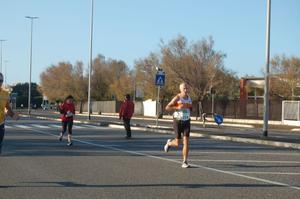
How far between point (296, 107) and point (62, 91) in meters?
54.8

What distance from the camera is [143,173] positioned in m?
11.5

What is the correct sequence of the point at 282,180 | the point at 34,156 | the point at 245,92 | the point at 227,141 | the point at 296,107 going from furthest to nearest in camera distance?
1. the point at 245,92
2. the point at 296,107
3. the point at 227,141
4. the point at 34,156
5. the point at 282,180

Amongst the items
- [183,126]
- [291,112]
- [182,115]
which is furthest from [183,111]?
[291,112]

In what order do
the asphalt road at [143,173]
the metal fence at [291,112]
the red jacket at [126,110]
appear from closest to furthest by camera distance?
the asphalt road at [143,173], the red jacket at [126,110], the metal fence at [291,112]

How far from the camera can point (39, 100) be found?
475ft

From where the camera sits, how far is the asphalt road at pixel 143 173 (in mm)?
9148

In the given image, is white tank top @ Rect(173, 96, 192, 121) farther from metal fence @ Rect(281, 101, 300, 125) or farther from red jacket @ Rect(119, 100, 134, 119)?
metal fence @ Rect(281, 101, 300, 125)

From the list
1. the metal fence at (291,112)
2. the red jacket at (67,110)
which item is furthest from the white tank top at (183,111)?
the metal fence at (291,112)

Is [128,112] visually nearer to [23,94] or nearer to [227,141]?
[227,141]

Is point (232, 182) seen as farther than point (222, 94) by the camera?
No

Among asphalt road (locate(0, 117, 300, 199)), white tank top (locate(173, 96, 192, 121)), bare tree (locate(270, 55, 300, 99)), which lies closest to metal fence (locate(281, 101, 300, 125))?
bare tree (locate(270, 55, 300, 99))

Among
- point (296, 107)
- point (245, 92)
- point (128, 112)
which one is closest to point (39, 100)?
point (245, 92)

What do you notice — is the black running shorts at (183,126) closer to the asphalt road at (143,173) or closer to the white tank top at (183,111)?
the white tank top at (183,111)

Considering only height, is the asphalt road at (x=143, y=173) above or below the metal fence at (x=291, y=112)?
below
